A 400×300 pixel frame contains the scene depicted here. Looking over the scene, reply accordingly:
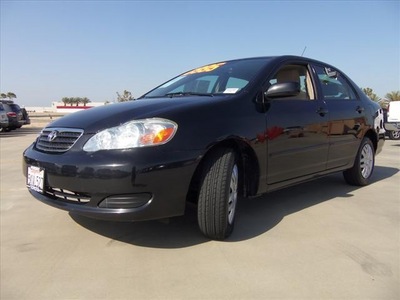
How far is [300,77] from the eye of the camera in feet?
14.1

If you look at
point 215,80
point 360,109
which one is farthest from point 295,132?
point 360,109

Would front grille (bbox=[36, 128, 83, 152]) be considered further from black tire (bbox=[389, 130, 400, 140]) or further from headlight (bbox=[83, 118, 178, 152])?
black tire (bbox=[389, 130, 400, 140])

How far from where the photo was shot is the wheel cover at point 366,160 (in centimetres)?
525

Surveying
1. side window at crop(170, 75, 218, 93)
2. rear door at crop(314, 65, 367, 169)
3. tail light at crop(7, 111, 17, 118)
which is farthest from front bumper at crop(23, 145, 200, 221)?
tail light at crop(7, 111, 17, 118)

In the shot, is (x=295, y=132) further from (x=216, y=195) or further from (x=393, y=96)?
(x=393, y=96)

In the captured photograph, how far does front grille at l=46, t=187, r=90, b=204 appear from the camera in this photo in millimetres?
2840

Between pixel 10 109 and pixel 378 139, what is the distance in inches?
680

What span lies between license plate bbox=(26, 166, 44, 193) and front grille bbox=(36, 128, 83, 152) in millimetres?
176

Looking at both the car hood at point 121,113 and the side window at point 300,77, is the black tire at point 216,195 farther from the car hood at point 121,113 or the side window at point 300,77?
the side window at point 300,77

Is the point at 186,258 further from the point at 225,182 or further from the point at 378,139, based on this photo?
the point at 378,139

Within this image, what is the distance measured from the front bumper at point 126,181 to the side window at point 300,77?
1.70 meters

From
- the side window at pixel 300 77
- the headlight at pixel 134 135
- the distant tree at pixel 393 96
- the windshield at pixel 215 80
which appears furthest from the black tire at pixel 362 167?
the distant tree at pixel 393 96

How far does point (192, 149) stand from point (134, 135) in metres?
0.43

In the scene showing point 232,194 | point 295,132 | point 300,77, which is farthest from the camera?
A: point 300,77
